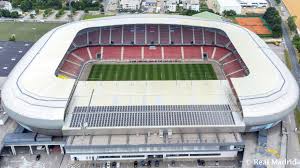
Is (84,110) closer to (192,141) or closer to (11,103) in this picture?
(11,103)

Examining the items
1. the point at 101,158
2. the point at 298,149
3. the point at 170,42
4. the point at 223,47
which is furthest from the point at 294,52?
the point at 101,158

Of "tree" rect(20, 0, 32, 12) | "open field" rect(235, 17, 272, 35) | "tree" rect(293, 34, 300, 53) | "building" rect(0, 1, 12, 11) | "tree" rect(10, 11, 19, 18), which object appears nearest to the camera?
"tree" rect(293, 34, 300, 53)

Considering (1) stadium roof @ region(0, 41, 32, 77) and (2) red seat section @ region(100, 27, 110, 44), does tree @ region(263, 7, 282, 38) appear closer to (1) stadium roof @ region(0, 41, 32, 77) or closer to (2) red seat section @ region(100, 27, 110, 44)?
(2) red seat section @ region(100, 27, 110, 44)

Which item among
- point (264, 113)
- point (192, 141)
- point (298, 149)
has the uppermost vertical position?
point (264, 113)

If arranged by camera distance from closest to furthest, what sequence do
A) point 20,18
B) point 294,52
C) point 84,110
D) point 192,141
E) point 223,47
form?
point 192,141, point 84,110, point 223,47, point 294,52, point 20,18

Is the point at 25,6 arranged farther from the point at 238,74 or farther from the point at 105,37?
the point at 238,74

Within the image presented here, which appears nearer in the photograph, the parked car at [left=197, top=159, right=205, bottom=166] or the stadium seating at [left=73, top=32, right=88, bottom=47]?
the parked car at [left=197, top=159, right=205, bottom=166]

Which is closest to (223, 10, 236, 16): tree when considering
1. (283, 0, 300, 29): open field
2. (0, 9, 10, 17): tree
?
(283, 0, 300, 29): open field

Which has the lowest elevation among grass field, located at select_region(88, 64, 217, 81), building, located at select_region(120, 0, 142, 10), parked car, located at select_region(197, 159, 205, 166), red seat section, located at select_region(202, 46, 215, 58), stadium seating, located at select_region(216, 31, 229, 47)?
parked car, located at select_region(197, 159, 205, 166)
